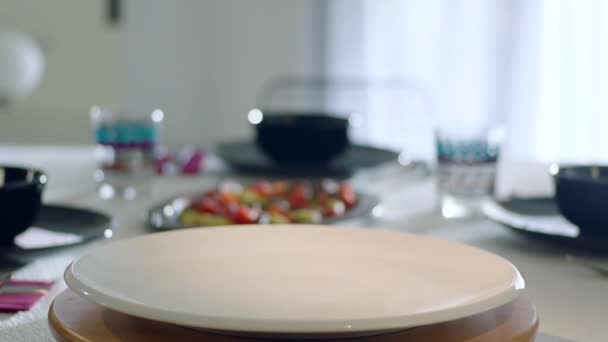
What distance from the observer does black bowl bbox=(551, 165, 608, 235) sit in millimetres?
871

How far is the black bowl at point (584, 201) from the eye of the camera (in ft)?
2.86

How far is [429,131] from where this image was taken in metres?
3.71

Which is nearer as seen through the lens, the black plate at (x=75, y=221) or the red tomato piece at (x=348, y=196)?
the black plate at (x=75, y=221)

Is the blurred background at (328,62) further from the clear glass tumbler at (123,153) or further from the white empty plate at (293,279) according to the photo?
the white empty plate at (293,279)

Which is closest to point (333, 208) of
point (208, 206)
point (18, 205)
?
point (208, 206)

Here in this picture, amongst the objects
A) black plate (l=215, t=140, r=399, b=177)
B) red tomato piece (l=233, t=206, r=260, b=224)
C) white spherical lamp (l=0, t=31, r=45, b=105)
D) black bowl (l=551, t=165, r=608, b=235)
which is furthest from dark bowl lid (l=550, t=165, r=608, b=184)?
white spherical lamp (l=0, t=31, r=45, b=105)

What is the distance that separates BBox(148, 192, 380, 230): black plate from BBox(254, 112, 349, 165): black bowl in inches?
13.4

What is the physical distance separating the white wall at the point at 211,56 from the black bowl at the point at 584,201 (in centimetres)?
330

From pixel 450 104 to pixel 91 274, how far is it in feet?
10.7

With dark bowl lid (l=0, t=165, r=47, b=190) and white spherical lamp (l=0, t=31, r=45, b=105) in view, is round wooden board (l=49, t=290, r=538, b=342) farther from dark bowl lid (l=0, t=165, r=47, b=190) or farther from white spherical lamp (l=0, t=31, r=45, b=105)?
white spherical lamp (l=0, t=31, r=45, b=105)

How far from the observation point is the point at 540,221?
998 millimetres

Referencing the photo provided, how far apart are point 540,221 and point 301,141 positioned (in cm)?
52

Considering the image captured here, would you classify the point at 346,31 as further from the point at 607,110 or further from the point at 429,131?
the point at 607,110

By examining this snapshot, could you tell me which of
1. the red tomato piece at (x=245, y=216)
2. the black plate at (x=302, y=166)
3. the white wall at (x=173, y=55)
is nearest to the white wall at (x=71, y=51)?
the white wall at (x=173, y=55)
